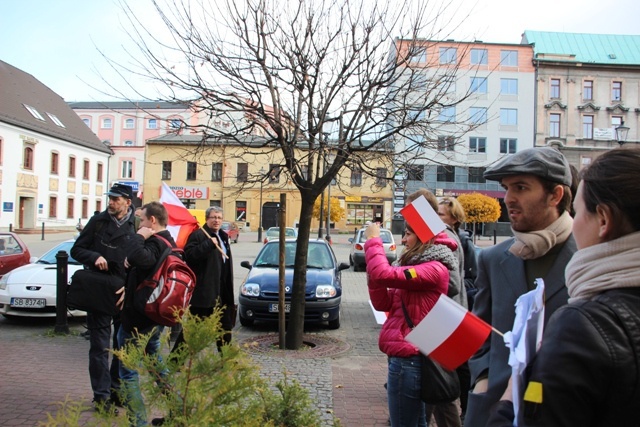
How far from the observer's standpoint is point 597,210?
1.34 meters

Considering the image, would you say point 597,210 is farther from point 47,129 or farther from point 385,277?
point 47,129

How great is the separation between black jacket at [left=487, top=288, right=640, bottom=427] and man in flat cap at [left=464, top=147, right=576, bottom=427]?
811 mm

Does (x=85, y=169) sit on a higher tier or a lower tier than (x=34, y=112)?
lower

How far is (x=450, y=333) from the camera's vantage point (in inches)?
68.3

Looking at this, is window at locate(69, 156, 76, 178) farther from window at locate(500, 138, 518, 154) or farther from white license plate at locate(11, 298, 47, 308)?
white license plate at locate(11, 298, 47, 308)

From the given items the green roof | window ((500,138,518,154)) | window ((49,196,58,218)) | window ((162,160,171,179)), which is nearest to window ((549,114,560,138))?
window ((500,138,518,154))

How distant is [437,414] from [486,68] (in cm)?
4840

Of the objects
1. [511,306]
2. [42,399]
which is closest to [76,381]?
[42,399]

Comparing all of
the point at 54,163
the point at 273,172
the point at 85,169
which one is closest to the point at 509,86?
the point at 85,169

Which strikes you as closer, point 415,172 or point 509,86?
point 415,172

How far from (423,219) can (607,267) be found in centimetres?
195

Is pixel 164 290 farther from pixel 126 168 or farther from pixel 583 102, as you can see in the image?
pixel 126 168

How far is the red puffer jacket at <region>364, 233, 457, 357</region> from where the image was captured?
10.1 ft

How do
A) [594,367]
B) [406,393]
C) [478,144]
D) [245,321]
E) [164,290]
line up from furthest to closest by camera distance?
[478,144] → [245,321] → [164,290] → [406,393] → [594,367]
